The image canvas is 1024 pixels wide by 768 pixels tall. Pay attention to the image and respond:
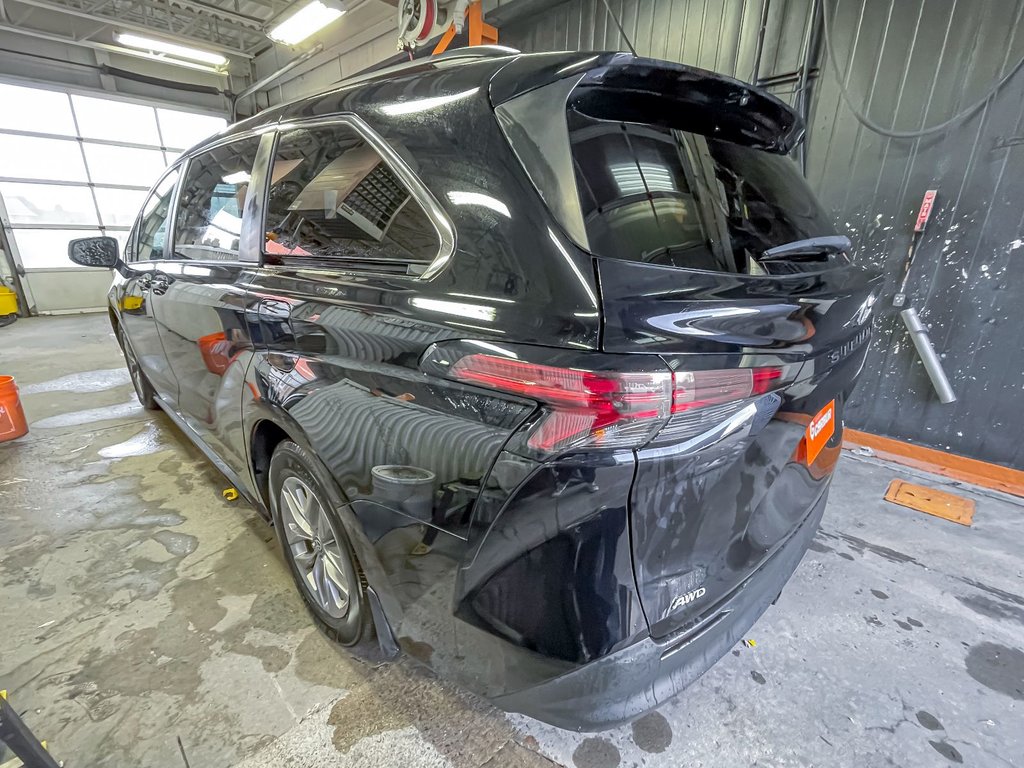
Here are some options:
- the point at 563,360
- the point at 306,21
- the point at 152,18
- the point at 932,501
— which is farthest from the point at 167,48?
the point at 932,501

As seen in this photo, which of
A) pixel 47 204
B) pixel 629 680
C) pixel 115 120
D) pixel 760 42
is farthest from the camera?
pixel 115 120

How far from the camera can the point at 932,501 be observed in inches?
102

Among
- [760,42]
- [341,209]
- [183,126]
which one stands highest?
[183,126]

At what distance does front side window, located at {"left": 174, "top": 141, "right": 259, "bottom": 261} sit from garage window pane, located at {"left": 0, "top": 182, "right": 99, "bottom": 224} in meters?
9.90

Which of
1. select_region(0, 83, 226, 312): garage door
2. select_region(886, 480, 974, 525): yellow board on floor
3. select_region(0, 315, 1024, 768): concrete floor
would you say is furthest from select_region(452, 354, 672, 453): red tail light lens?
select_region(0, 83, 226, 312): garage door

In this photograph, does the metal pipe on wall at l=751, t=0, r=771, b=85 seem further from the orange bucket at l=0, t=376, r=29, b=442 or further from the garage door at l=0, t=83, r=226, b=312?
the garage door at l=0, t=83, r=226, b=312

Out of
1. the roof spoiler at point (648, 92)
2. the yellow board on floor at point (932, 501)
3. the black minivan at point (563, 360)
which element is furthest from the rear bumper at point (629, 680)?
the yellow board on floor at point (932, 501)

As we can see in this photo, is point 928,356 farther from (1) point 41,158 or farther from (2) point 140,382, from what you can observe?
(1) point 41,158

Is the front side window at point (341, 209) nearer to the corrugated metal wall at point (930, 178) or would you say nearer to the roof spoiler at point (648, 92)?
the roof spoiler at point (648, 92)

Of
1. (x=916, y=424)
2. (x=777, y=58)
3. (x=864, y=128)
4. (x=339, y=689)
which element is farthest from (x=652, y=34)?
(x=339, y=689)

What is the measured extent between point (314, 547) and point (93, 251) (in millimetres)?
2581

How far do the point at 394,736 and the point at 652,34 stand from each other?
4.69 m

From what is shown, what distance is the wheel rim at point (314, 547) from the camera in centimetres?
150

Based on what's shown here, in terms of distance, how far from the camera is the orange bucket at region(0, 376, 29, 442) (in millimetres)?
3145
